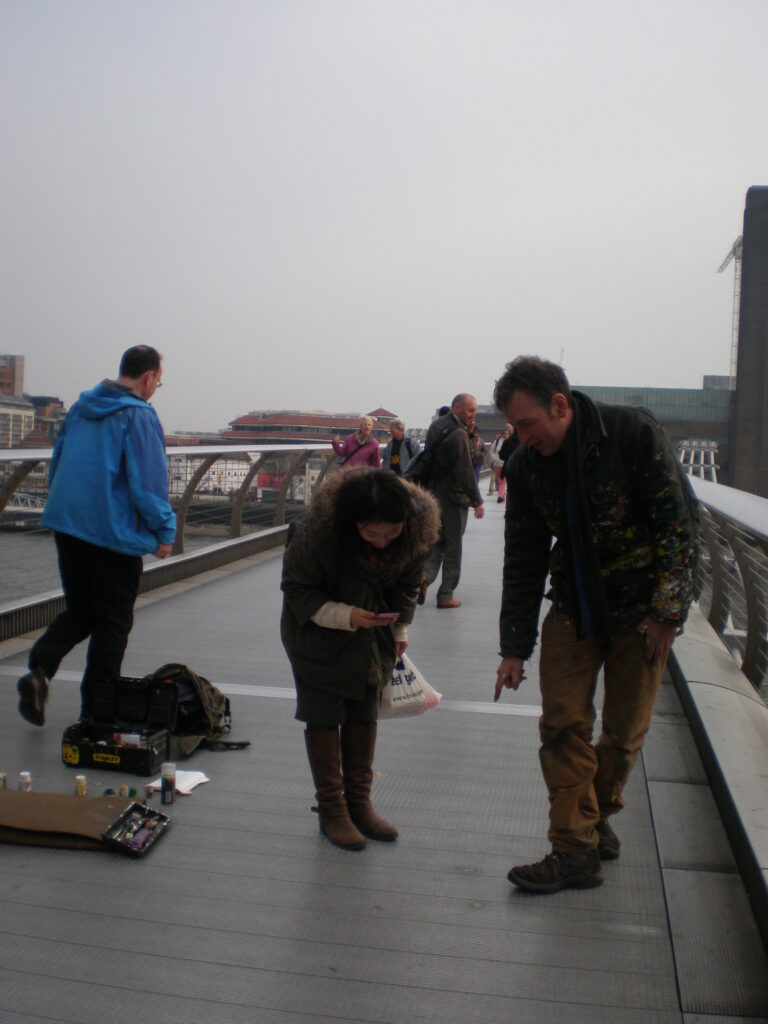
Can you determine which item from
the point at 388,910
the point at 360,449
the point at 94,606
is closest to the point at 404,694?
the point at 388,910

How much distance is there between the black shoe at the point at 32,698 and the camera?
15.2 feet

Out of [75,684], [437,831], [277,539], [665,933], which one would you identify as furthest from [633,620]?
[277,539]

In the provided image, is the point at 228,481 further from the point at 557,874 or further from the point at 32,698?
the point at 557,874

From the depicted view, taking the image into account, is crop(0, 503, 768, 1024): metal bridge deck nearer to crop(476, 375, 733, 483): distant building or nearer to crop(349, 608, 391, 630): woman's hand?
crop(349, 608, 391, 630): woman's hand

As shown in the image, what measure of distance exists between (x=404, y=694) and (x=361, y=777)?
315 mm

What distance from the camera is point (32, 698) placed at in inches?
182

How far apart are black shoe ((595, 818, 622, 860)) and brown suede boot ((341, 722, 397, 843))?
681 mm

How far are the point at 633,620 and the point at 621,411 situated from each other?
2.00 ft

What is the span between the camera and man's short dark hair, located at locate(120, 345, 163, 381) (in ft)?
15.9

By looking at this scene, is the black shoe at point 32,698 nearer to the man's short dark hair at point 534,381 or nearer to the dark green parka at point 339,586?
the dark green parka at point 339,586

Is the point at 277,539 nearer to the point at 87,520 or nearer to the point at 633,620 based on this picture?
the point at 87,520

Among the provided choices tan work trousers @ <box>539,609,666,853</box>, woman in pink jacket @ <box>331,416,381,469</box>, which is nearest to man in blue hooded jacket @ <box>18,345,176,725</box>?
tan work trousers @ <box>539,609,666,853</box>

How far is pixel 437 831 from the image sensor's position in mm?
3760

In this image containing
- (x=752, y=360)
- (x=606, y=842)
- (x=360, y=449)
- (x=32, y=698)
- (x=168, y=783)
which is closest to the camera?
(x=606, y=842)
